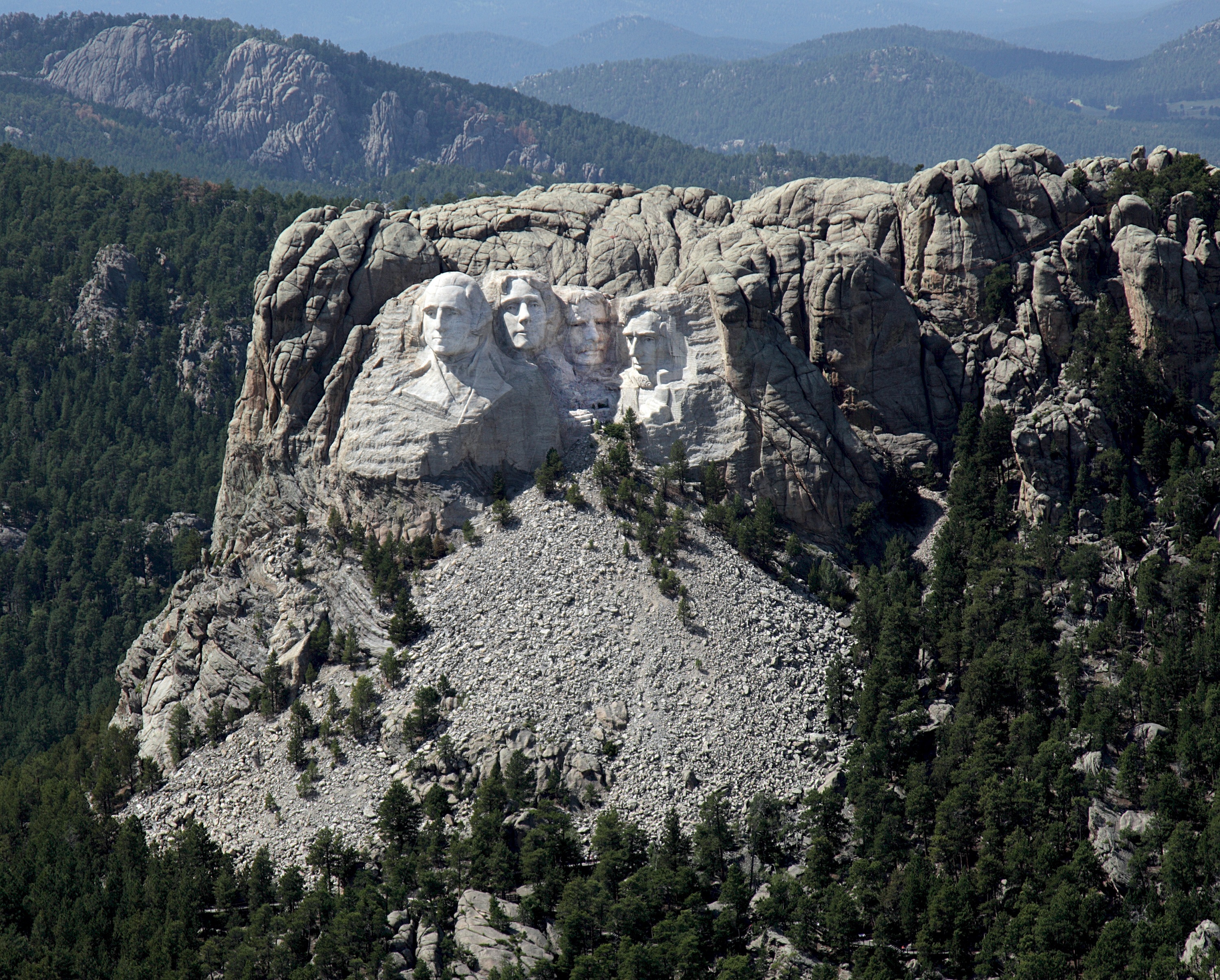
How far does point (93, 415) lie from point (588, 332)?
74829 mm

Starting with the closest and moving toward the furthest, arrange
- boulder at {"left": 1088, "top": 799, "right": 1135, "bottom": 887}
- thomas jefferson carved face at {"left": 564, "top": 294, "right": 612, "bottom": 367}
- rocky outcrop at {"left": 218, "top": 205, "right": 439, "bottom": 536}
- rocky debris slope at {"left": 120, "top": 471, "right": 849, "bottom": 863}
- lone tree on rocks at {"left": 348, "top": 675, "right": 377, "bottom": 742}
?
boulder at {"left": 1088, "top": 799, "right": 1135, "bottom": 887} → rocky debris slope at {"left": 120, "top": 471, "right": 849, "bottom": 863} → lone tree on rocks at {"left": 348, "top": 675, "right": 377, "bottom": 742} → rocky outcrop at {"left": 218, "top": 205, "right": 439, "bottom": 536} → thomas jefferson carved face at {"left": 564, "top": 294, "right": 612, "bottom": 367}

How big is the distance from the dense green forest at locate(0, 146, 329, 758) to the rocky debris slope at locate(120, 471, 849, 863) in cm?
3358

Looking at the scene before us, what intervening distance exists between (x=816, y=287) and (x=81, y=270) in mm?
100496

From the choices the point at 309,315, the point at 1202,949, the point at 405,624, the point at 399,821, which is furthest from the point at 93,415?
the point at 1202,949

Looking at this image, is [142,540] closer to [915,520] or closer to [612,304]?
[612,304]

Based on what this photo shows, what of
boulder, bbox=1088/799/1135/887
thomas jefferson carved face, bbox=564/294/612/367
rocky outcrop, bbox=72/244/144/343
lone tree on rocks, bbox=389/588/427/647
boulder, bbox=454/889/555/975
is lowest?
boulder, bbox=454/889/555/975

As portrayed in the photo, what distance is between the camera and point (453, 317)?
95125 millimetres

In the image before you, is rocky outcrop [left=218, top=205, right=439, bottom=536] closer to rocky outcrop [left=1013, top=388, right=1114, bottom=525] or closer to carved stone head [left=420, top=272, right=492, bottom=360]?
carved stone head [left=420, top=272, right=492, bottom=360]

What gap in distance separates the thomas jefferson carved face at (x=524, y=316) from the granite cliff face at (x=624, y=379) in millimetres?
168

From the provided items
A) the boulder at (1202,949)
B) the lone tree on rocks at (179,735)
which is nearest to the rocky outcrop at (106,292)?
the lone tree on rocks at (179,735)

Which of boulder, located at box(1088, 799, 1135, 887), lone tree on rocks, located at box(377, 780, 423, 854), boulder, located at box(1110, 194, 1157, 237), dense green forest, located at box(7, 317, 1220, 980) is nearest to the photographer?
dense green forest, located at box(7, 317, 1220, 980)

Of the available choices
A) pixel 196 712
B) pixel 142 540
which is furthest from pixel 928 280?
pixel 142 540

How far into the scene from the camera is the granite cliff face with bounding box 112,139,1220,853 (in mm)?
93000

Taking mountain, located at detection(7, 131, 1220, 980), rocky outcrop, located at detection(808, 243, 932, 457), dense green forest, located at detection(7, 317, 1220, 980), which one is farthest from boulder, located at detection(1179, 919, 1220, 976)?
rocky outcrop, located at detection(808, 243, 932, 457)
